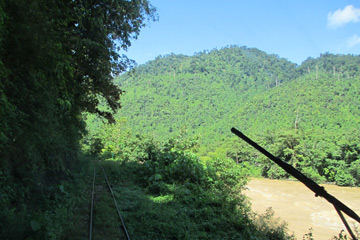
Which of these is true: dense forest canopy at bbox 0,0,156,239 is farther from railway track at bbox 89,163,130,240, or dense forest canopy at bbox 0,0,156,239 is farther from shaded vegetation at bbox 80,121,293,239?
shaded vegetation at bbox 80,121,293,239

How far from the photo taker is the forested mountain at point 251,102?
4477 centimetres

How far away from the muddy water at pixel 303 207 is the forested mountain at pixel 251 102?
9.73 metres

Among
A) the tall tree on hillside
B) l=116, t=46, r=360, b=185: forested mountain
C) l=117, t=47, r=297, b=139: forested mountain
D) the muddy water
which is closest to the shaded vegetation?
the tall tree on hillside

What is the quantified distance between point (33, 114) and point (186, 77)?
164 meters

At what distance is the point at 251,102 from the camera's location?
115 m

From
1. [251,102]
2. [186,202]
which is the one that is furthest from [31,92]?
[251,102]

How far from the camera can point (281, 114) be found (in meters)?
89.9

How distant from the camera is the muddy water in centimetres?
1588

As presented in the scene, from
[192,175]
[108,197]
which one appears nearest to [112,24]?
[108,197]

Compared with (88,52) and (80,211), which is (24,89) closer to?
(80,211)

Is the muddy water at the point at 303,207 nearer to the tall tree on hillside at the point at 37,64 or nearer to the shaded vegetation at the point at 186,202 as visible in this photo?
the shaded vegetation at the point at 186,202

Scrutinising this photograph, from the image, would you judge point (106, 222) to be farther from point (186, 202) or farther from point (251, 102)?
point (251, 102)

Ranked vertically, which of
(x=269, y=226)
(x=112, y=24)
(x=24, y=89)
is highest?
(x=112, y=24)

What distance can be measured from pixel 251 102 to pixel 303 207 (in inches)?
3823
